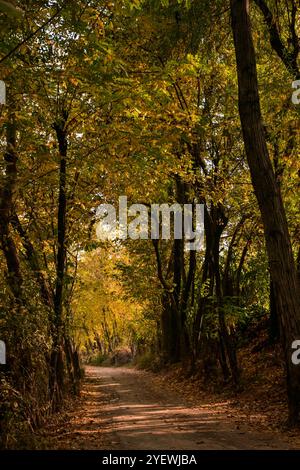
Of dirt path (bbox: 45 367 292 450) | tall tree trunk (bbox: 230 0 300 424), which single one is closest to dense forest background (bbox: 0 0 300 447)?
tall tree trunk (bbox: 230 0 300 424)

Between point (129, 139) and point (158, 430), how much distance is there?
19.5 feet

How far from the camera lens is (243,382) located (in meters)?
13.6

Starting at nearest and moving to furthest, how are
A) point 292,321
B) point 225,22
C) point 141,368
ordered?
point 292,321
point 225,22
point 141,368

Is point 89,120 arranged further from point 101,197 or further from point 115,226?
point 115,226

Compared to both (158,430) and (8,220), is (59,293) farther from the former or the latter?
(158,430)

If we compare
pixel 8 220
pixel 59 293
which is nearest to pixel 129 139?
pixel 8 220

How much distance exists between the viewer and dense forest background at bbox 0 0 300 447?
825cm

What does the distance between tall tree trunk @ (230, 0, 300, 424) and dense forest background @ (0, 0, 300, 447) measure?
0.02 meters

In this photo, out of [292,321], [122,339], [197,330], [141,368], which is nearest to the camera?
[292,321]

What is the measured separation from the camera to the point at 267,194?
8.57 metres

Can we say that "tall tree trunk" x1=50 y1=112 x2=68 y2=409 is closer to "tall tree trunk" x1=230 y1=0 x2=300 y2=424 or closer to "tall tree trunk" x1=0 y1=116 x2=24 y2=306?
"tall tree trunk" x1=0 y1=116 x2=24 y2=306

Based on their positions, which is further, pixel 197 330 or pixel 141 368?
pixel 141 368
